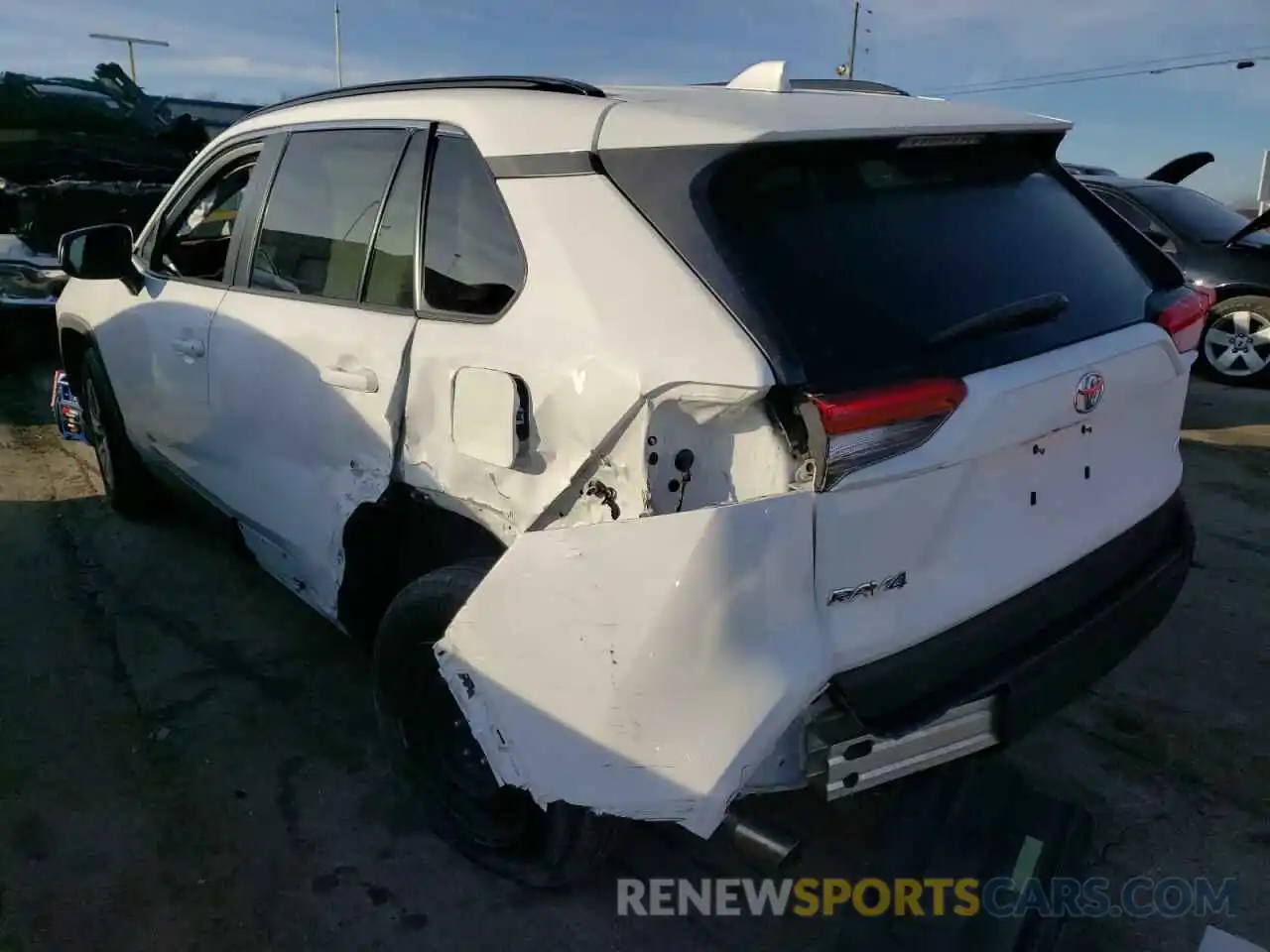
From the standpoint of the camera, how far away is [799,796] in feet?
9.51

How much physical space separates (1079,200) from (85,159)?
11.9 meters

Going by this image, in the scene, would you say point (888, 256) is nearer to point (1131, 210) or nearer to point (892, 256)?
point (892, 256)

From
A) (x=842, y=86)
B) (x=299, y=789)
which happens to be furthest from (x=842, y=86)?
(x=299, y=789)

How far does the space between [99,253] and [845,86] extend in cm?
286

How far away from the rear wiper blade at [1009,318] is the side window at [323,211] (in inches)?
61.4

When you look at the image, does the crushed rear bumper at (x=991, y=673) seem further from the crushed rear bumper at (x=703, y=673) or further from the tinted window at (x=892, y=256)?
the tinted window at (x=892, y=256)

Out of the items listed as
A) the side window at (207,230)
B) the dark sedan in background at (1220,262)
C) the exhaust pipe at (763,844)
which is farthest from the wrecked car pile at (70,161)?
the dark sedan in background at (1220,262)

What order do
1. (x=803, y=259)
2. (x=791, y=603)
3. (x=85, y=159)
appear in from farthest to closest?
(x=85, y=159), (x=803, y=259), (x=791, y=603)

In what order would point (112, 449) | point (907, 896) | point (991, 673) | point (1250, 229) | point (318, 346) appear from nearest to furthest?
point (991, 673) → point (907, 896) → point (318, 346) → point (112, 449) → point (1250, 229)

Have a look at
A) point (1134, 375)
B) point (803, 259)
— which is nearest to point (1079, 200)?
point (1134, 375)

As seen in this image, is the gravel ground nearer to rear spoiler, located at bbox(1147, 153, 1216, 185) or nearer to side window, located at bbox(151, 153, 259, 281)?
side window, located at bbox(151, 153, 259, 281)

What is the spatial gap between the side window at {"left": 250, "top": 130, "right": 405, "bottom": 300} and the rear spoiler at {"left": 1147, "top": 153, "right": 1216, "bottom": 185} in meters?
8.21

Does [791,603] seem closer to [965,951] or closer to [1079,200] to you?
[965,951]

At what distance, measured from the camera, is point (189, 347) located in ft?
11.9
